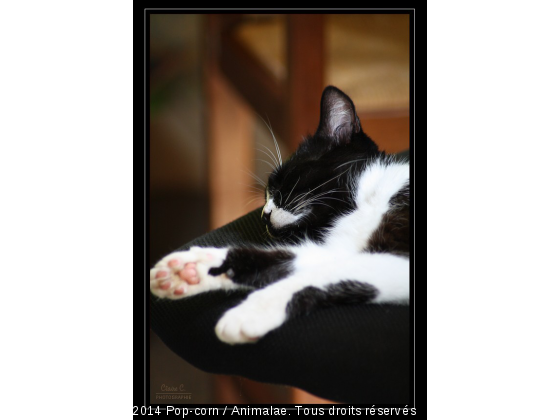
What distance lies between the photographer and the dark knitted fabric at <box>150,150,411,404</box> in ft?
2.66

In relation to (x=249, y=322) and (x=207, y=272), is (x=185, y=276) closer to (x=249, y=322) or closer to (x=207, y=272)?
(x=207, y=272)

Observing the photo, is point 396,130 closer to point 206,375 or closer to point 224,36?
point 224,36

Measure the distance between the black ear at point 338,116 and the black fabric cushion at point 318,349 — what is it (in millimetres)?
421

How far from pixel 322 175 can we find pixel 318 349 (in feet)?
1.39

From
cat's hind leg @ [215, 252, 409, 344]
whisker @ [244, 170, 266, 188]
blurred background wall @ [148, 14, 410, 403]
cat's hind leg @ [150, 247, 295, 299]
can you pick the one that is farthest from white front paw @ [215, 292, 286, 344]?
whisker @ [244, 170, 266, 188]

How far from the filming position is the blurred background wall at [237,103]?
3.42ft

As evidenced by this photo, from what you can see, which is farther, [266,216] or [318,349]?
[266,216]

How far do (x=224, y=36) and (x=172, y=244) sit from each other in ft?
1.61

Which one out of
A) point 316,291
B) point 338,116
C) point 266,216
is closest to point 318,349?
point 316,291

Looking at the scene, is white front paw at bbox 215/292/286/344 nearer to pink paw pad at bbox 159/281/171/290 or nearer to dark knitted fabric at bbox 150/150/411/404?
dark knitted fabric at bbox 150/150/411/404

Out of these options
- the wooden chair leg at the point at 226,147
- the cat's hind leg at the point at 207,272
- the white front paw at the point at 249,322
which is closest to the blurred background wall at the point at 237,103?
the wooden chair leg at the point at 226,147

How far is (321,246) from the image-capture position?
1053 millimetres

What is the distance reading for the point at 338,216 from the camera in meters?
1.08

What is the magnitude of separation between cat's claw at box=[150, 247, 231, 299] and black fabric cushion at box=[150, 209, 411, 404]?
20 millimetres
